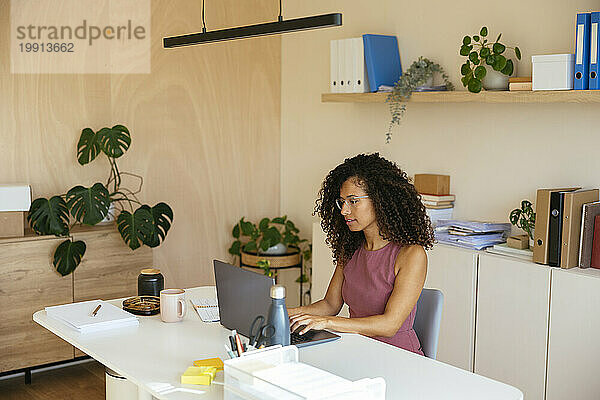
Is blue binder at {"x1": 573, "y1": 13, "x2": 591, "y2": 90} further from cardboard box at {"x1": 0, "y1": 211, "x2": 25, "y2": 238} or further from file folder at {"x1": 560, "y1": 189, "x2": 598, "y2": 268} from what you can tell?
cardboard box at {"x1": 0, "y1": 211, "x2": 25, "y2": 238}

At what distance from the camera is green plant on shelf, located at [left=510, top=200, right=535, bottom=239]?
359 centimetres

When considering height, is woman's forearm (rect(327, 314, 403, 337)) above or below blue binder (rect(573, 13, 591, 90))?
below

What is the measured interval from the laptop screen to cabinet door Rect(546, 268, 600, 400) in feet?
5.10

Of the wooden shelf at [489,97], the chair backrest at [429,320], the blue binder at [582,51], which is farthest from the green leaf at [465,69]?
the chair backrest at [429,320]

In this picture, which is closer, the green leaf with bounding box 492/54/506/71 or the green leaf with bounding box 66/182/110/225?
the green leaf with bounding box 492/54/506/71

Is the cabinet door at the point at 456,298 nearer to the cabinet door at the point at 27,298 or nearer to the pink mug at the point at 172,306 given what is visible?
the pink mug at the point at 172,306

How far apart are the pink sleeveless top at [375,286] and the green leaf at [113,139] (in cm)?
193

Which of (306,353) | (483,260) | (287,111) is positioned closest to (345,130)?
(287,111)

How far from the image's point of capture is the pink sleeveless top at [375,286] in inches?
108

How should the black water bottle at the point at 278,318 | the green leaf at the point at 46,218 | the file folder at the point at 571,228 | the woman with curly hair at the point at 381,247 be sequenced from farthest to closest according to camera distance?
the green leaf at the point at 46,218
the file folder at the point at 571,228
the woman with curly hair at the point at 381,247
the black water bottle at the point at 278,318

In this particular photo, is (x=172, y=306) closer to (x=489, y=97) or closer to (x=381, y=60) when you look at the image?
(x=489, y=97)

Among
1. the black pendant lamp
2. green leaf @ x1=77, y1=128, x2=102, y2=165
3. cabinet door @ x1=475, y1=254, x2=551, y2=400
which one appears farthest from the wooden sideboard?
cabinet door @ x1=475, y1=254, x2=551, y2=400

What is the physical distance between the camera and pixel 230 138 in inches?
206

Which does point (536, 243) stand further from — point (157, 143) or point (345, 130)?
point (157, 143)
